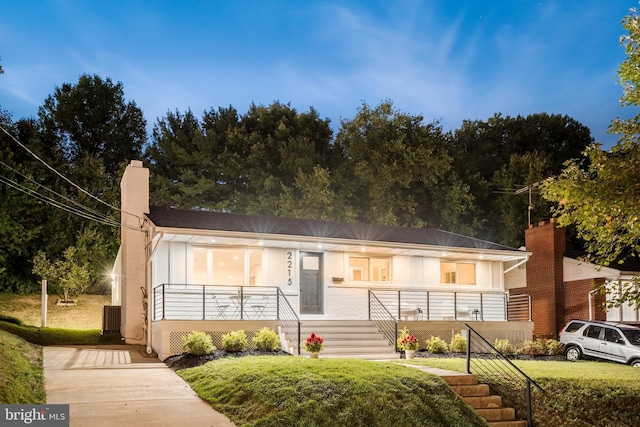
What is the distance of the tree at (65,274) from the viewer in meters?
32.1

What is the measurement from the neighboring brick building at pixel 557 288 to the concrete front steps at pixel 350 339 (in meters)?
9.93

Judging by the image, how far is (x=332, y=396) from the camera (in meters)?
11.1

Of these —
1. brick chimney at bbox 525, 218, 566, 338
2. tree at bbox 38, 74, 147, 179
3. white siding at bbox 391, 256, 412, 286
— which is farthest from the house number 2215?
tree at bbox 38, 74, 147, 179

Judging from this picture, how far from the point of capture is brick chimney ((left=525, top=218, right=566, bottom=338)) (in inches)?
1089

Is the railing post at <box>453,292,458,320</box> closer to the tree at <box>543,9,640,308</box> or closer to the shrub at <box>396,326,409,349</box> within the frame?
the shrub at <box>396,326,409,349</box>

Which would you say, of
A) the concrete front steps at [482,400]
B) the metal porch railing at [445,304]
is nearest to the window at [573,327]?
the metal porch railing at [445,304]

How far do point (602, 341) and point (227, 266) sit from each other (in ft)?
41.0

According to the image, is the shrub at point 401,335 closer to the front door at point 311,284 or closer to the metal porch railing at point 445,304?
the metal porch railing at point 445,304

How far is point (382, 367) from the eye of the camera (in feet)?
44.7

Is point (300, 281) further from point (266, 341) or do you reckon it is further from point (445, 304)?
point (445, 304)

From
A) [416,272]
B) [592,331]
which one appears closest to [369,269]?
[416,272]

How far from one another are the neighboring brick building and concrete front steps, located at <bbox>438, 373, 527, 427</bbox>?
14.7 meters

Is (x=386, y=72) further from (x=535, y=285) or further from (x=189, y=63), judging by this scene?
(x=535, y=285)

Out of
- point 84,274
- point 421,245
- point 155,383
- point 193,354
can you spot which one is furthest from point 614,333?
point 84,274
